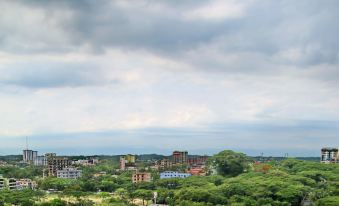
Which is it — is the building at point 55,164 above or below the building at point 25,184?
above

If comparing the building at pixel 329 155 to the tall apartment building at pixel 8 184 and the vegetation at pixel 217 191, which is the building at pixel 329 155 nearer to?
the vegetation at pixel 217 191

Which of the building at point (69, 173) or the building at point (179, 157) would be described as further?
the building at point (179, 157)

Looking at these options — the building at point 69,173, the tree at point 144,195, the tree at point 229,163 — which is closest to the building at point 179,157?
the building at point 69,173

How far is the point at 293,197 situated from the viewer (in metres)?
39.0

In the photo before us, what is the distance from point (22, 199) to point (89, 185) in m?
17.3

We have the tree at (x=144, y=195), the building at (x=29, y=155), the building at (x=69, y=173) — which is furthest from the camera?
the building at (x=29, y=155)

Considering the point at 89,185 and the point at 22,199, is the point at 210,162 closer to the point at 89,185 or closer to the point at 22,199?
the point at 89,185

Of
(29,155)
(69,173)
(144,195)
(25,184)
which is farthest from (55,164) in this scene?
(29,155)

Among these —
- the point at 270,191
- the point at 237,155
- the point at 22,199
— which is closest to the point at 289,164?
the point at 237,155

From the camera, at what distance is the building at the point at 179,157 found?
336ft

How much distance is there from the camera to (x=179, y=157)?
104 meters

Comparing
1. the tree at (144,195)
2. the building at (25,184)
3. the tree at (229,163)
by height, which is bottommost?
the building at (25,184)

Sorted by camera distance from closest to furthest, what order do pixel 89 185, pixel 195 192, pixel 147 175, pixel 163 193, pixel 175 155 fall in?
pixel 195 192, pixel 163 193, pixel 89 185, pixel 147 175, pixel 175 155

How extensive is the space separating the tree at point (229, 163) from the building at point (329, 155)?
4242cm
